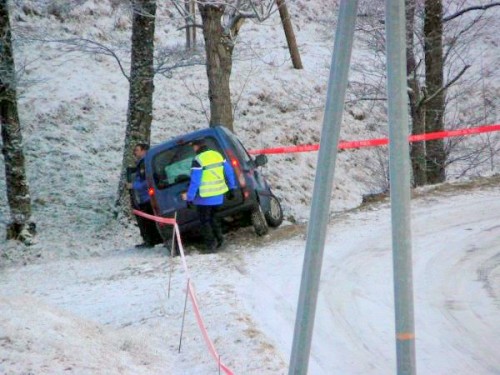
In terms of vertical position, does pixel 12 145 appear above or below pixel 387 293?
above

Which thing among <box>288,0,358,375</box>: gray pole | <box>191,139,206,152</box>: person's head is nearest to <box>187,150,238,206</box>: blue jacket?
<box>191,139,206,152</box>: person's head

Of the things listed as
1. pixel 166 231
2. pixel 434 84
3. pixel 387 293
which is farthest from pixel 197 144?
pixel 434 84

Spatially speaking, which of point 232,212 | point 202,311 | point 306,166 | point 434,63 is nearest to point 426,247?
point 232,212

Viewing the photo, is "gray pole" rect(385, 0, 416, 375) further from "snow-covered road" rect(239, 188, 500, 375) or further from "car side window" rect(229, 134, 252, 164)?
"car side window" rect(229, 134, 252, 164)

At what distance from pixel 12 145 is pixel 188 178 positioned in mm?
5146

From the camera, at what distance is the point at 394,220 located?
3094 mm

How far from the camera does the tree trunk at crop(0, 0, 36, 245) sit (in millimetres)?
15141

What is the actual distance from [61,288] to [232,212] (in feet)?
9.34

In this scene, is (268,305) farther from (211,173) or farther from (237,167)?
(237,167)

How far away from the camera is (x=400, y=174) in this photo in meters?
3.07

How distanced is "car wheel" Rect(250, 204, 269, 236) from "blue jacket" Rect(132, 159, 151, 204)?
184 cm

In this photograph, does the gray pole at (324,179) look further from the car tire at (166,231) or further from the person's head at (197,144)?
the car tire at (166,231)

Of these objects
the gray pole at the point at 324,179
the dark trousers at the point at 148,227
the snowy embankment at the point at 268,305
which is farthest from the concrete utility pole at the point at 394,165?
the dark trousers at the point at 148,227

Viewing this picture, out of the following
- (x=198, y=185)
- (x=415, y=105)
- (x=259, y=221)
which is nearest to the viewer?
(x=198, y=185)
